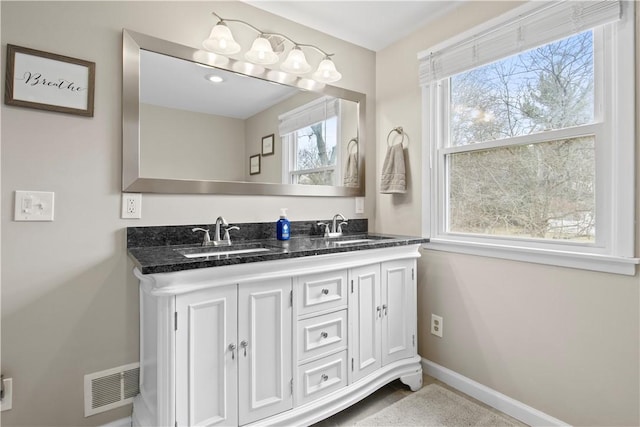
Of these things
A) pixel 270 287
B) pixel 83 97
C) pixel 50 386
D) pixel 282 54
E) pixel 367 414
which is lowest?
pixel 367 414

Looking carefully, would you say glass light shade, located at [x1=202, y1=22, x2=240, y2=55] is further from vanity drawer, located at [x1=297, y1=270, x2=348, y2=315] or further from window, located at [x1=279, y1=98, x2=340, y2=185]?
vanity drawer, located at [x1=297, y1=270, x2=348, y2=315]

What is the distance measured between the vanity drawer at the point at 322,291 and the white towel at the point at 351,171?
0.91m

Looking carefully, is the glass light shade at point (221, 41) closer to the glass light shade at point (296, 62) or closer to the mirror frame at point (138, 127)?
the mirror frame at point (138, 127)

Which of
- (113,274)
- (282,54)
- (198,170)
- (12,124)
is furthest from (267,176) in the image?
(12,124)

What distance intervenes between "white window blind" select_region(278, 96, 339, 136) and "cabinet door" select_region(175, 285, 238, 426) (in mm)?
1181

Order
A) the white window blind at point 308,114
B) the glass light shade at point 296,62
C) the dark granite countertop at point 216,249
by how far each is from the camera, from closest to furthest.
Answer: the dark granite countertop at point 216,249 → the glass light shade at point 296,62 → the white window blind at point 308,114

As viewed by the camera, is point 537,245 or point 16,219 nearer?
point 16,219

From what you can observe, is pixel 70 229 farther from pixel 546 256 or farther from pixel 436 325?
pixel 546 256

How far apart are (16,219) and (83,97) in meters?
0.59

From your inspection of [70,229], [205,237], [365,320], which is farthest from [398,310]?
[70,229]

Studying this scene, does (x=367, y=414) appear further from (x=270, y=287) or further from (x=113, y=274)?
(x=113, y=274)

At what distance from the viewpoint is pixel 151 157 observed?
1.65 m

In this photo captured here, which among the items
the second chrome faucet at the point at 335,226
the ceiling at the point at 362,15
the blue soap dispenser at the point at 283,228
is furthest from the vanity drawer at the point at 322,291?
the ceiling at the point at 362,15

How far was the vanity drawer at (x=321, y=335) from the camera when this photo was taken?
1543mm
